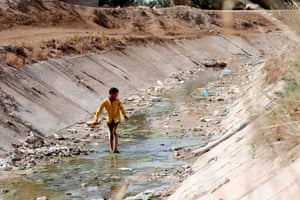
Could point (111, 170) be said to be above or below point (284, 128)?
above

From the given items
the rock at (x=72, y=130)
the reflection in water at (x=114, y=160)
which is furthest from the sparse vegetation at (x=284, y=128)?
the rock at (x=72, y=130)

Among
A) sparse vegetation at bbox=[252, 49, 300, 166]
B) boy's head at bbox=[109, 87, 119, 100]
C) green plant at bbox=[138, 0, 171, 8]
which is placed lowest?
sparse vegetation at bbox=[252, 49, 300, 166]

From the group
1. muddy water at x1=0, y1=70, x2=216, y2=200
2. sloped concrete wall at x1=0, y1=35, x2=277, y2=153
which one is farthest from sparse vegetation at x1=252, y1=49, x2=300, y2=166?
sloped concrete wall at x1=0, y1=35, x2=277, y2=153

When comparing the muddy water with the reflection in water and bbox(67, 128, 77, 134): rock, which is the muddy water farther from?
bbox(67, 128, 77, 134): rock

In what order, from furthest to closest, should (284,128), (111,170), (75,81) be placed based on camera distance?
(75,81)
(111,170)
(284,128)

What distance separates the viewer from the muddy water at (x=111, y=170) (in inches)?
361

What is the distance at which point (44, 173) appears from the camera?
1049 cm

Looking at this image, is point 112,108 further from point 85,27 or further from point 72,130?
point 85,27

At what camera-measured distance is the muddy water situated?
9172 mm

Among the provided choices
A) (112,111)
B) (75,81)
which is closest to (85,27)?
(75,81)

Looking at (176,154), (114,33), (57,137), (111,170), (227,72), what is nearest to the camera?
(111,170)

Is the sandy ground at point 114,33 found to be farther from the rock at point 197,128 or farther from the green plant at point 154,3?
the green plant at point 154,3

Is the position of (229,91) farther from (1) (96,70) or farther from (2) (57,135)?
(2) (57,135)

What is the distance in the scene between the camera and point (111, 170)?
1058 centimetres
